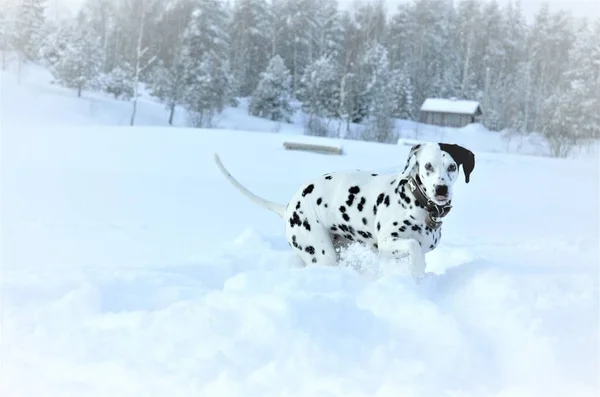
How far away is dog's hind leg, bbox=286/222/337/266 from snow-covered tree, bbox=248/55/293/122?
48.7 feet

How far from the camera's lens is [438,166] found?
6.99 ft

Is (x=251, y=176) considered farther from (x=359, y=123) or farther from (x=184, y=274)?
(x=359, y=123)

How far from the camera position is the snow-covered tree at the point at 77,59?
690 inches

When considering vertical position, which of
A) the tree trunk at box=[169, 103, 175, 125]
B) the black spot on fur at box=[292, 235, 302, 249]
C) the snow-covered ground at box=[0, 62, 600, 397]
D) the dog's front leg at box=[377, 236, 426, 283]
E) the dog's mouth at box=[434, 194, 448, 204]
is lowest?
the snow-covered ground at box=[0, 62, 600, 397]

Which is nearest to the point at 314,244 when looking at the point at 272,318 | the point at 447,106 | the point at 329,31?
the point at 272,318

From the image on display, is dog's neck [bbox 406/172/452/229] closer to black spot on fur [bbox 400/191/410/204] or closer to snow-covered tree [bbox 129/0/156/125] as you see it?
black spot on fur [bbox 400/191/410/204]

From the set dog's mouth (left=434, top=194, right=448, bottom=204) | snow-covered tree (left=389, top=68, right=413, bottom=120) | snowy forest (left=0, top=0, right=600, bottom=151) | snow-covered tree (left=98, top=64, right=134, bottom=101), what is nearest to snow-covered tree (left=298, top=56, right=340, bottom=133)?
snowy forest (left=0, top=0, right=600, bottom=151)

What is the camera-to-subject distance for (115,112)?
54.6 ft

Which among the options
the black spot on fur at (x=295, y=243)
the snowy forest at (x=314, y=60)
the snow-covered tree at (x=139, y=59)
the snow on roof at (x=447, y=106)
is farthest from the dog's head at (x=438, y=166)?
the snow on roof at (x=447, y=106)

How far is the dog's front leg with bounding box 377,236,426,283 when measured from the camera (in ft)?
7.19

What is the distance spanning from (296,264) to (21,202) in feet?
10.0

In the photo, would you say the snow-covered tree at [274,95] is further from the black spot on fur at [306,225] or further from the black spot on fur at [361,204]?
the black spot on fur at [361,204]

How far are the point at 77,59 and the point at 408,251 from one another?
17421 mm

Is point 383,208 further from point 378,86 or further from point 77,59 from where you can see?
point 77,59
